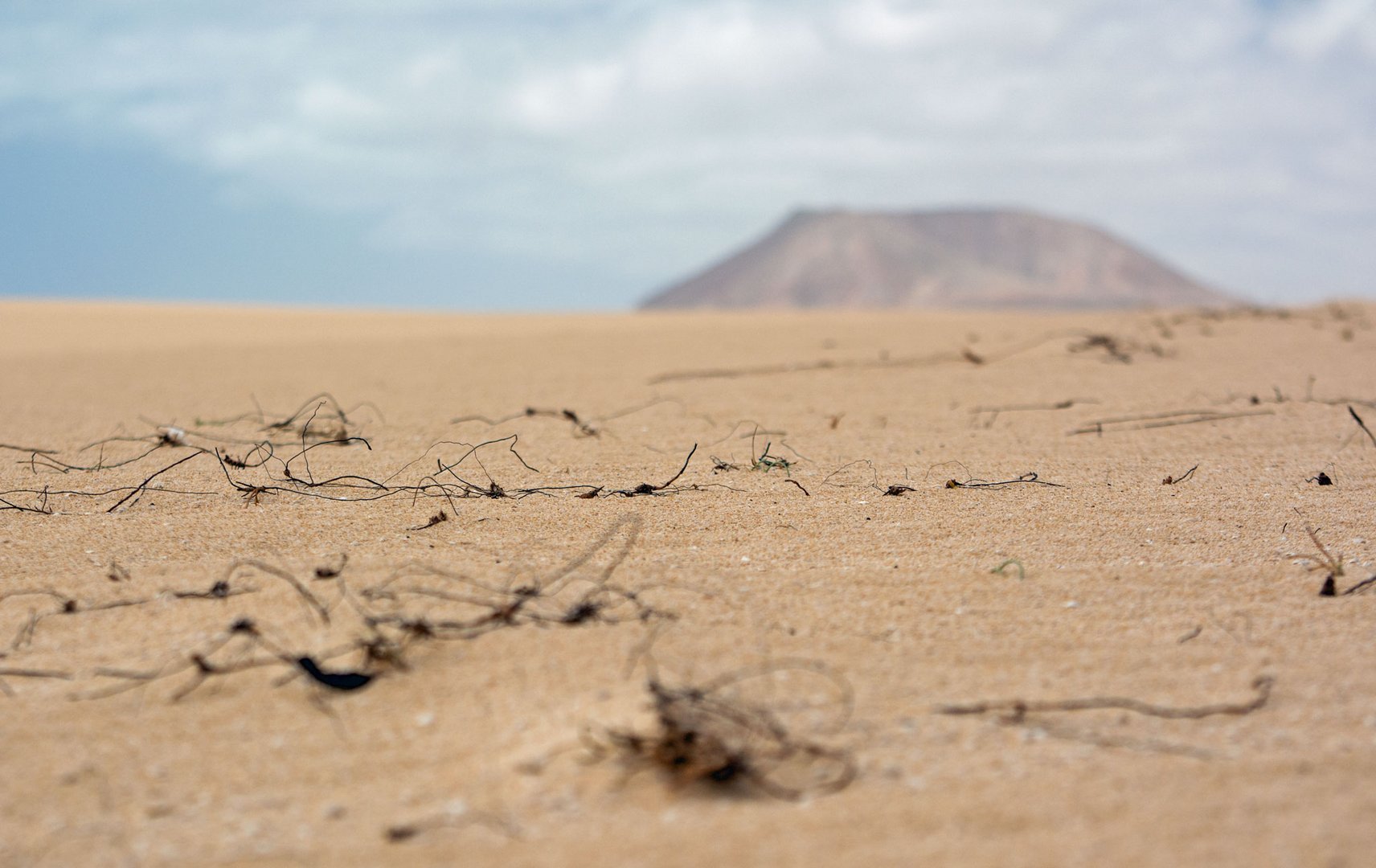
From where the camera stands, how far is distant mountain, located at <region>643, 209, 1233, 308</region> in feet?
372

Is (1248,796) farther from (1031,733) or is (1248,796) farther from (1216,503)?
(1216,503)

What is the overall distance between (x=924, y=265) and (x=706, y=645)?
121 metres

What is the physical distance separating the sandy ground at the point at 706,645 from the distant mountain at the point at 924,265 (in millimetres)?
103270

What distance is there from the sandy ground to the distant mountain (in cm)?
10327

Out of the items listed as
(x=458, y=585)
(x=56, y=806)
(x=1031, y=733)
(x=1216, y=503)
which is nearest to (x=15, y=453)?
(x=458, y=585)

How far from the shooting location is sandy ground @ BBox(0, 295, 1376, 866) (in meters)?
1.52

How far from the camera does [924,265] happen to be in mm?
118625

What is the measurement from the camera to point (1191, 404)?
15.1ft

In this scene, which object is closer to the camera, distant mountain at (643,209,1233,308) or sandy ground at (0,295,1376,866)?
sandy ground at (0,295,1376,866)

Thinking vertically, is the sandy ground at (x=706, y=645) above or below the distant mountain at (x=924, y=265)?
below

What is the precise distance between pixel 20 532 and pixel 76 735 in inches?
47.1

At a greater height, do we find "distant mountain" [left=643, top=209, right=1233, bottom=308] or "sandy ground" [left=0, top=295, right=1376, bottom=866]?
"distant mountain" [left=643, top=209, right=1233, bottom=308]

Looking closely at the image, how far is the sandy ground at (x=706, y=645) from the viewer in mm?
1517

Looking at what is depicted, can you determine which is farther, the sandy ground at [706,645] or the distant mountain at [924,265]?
the distant mountain at [924,265]
